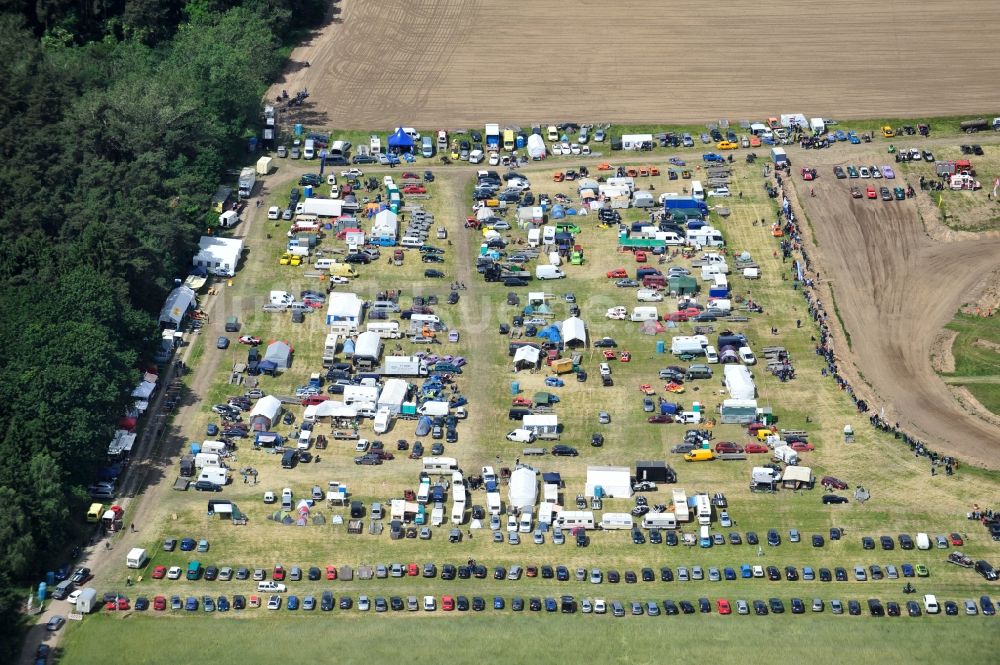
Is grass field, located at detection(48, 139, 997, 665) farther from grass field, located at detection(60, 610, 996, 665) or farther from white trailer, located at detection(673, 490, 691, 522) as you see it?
white trailer, located at detection(673, 490, 691, 522)

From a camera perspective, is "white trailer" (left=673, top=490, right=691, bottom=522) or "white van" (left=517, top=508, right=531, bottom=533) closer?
"white van" (left=517, top=508, right=531, bottom=533)

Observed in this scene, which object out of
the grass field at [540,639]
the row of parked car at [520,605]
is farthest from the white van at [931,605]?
the grass field at [540,639]

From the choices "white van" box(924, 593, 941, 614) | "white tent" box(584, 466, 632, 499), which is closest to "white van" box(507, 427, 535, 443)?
"white tent" box(584, 466, 632, 499)

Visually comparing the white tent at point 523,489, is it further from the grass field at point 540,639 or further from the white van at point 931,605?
the white van at point 931,605

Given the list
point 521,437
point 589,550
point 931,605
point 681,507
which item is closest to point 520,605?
point 589,550

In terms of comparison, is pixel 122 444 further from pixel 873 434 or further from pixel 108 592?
pixel 873 434

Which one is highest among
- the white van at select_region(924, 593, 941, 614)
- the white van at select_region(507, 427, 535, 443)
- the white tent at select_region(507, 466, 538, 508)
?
the white van at select_region(507, 427, 535, 443)

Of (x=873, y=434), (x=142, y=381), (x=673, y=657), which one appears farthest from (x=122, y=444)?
(x=873, y=434)
